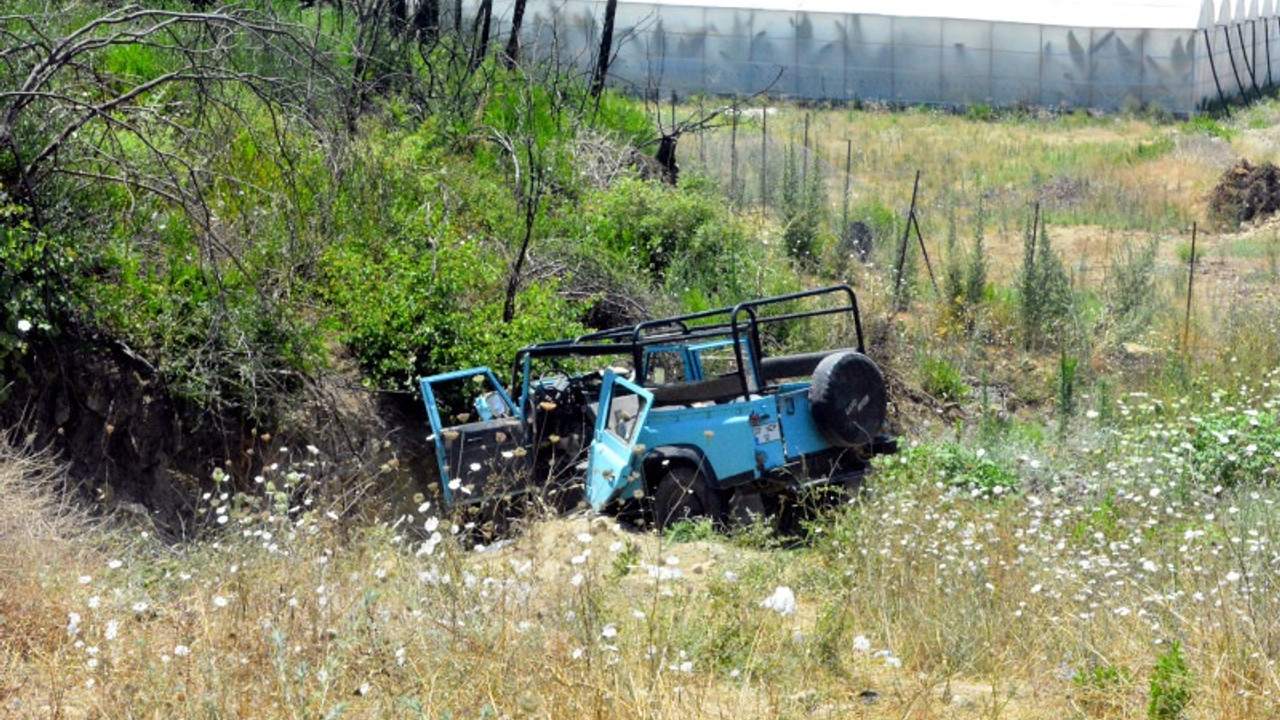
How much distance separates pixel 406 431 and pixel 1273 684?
8534 millimetres

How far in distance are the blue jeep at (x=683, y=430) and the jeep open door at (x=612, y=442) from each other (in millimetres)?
10

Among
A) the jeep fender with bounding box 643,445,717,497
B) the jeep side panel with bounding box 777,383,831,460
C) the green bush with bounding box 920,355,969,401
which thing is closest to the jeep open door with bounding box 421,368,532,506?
the jeep fender with bounding box 643,445,717,497

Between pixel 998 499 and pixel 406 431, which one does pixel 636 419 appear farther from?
pixel 406 431

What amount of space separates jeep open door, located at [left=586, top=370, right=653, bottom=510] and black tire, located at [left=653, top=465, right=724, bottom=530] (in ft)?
0.65

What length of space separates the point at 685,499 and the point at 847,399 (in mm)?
1433

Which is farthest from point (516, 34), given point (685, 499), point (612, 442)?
point (685, 499)

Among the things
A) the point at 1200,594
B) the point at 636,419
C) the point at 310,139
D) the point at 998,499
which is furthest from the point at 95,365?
the point at 1200,594

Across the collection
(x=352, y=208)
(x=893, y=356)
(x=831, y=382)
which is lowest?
(x=893, y=356)

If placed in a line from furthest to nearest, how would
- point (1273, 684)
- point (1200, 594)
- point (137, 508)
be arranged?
point (137, 508), point (1200, 594), point (1273, 684)

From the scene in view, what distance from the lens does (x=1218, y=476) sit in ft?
31.9

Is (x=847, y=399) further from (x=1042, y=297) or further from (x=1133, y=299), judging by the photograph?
(x=1133, y=299)

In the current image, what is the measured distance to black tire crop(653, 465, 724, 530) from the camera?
956cm

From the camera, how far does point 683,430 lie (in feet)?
32.0

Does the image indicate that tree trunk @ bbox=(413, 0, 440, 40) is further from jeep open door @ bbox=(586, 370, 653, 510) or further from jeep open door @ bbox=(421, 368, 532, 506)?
jeep open door @ bbox=(586, 370, 653, 510)
